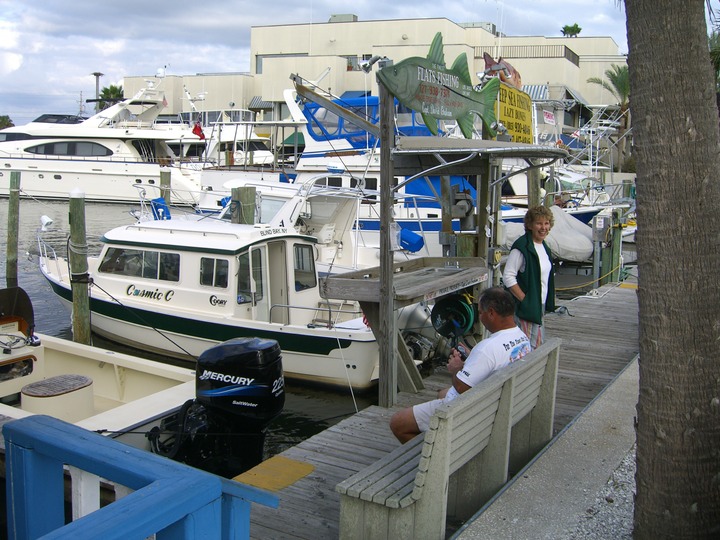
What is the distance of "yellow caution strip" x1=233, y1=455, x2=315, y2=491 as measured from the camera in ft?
16.6

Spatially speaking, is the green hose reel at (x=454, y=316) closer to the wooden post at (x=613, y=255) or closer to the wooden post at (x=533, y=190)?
the wooden post at (x=533, y=190)

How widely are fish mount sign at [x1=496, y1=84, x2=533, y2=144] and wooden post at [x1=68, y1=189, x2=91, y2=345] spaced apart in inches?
241

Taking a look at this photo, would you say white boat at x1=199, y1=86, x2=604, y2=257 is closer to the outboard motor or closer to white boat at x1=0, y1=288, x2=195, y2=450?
white boat at x1=0, y1=288, x2=195, y2=450

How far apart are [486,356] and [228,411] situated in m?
2.50

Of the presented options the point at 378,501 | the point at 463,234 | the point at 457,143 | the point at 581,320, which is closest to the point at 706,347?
the point at 378,501

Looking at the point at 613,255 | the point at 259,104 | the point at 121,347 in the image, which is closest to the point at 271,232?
the point at 121,347

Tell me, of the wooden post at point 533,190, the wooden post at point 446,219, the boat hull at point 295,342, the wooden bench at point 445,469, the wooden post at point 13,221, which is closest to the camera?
the wooden bench at point 445,469

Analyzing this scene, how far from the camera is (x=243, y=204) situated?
14000 mm

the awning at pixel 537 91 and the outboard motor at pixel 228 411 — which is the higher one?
the awning at pixel 537 91

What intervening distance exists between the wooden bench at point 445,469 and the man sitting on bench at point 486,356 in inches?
4.4

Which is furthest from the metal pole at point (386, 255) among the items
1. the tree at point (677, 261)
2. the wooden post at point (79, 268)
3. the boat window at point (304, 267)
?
the wooden post at point (79, 268)

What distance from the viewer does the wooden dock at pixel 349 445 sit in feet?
15.1

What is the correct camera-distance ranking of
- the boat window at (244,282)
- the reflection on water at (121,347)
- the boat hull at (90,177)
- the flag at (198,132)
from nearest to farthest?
the reflection on water at (121,347) < the boat window at (244,282) < the boat hull at (90,177) < the flag at (198,132)

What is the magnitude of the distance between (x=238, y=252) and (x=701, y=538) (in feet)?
26.2
